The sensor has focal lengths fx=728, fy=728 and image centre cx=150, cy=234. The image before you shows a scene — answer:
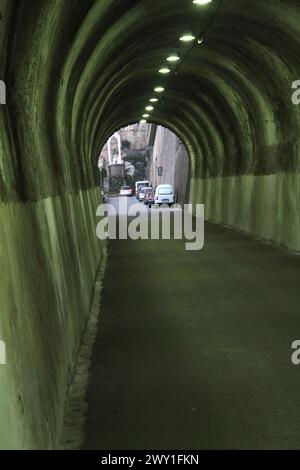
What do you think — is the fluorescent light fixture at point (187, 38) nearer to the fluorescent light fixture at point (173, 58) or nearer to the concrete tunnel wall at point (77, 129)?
the concrete tunnel wall at point (77, 129)

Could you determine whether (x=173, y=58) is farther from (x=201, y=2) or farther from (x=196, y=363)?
(x=196, y=363)

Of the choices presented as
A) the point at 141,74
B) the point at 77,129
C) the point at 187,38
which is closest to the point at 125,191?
the point at 141,74

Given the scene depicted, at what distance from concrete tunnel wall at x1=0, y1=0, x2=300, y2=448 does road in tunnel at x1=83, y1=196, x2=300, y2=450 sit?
52 cm

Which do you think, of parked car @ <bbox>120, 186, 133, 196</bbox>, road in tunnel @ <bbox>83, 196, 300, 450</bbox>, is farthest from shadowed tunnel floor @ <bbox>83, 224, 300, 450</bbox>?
parked car @ <bbox>120, 186, 133, 196</bbox>

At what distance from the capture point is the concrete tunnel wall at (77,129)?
4.72 m

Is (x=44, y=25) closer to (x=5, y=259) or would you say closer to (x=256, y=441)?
(x=5, y=259)

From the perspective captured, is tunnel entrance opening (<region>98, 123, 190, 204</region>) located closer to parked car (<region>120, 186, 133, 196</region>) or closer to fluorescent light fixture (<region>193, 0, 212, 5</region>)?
parked car (<region>120, 186, 133, 196</region>)

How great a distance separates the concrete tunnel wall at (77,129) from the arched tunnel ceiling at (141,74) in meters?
0.04

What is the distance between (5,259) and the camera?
13.9 feet

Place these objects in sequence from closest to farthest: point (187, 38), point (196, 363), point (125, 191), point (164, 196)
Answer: point (196, 363) < point (187, 38) < point (164, 196) < point (125, 191)

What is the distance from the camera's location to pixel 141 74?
2241 cm

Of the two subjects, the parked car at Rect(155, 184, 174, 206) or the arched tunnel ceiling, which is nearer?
the arched tunnel ceiling

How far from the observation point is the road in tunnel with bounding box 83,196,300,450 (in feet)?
18.9

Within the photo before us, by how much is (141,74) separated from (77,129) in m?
6.77
